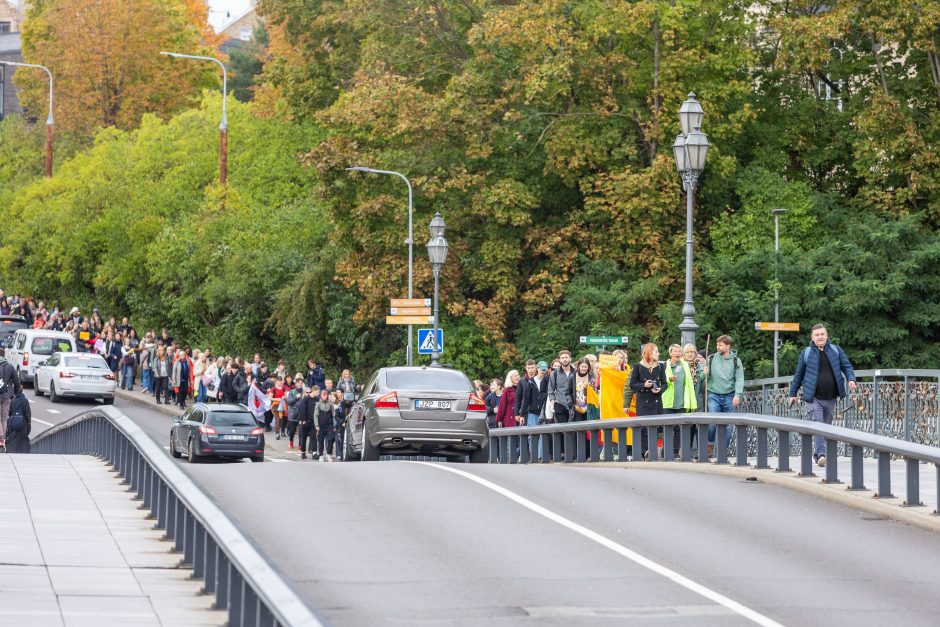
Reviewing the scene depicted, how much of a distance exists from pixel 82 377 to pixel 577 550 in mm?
40040

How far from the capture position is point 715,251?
145 ft

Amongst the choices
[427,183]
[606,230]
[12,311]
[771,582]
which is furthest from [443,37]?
[771,582]

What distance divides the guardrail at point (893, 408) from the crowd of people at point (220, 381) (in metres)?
11.8

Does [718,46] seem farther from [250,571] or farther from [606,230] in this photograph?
[250,571]

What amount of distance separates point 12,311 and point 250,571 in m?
62.7

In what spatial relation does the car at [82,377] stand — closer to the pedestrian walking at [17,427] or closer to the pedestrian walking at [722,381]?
the pedestrian walking at [17,427]

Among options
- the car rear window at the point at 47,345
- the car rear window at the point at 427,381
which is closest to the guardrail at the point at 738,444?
the car rear window at the point at 427,381

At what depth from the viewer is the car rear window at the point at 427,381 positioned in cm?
2434

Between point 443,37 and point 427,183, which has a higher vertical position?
point 443,37

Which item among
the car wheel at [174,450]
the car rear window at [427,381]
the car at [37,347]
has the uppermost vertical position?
the car at [37,347]

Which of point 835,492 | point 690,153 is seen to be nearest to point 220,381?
point 690,153

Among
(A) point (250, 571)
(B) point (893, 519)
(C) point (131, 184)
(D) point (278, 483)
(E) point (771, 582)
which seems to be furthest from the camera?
(C) point (131, 184)

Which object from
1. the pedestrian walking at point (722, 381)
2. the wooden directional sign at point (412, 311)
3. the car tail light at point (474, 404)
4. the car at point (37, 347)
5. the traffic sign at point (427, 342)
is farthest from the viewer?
the car at point (37, 347)

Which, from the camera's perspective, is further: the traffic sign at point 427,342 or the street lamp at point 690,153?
the traffic sign at point 427,342
